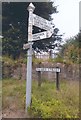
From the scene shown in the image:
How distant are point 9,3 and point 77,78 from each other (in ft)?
23.1

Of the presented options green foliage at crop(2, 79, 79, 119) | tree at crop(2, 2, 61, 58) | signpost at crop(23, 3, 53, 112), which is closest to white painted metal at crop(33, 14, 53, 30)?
signpost at crop(23, 3, 53, 112)

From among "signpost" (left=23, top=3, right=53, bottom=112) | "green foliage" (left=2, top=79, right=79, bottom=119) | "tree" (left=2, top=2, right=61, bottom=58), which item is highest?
"tree" (left=2, top=2, right=61, bottom=58)

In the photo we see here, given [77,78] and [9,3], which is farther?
[9,3]

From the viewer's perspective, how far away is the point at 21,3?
16531 mm

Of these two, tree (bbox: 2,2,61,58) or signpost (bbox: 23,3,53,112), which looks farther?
tree (bbox: 2,2,61,58)

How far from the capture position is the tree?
53.1ft

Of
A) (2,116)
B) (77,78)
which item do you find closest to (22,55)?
(77,78)

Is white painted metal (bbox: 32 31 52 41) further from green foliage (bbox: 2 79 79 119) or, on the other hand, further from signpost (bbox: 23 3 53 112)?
green foliage (bbox: 2 79 79 119)

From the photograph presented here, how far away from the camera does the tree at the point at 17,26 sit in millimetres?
16188

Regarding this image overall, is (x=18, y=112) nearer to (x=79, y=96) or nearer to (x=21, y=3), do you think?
(x=79, y=96)

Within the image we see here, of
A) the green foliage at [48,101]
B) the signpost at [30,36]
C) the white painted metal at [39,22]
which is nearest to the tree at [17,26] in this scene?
the green foliage at [48,101]

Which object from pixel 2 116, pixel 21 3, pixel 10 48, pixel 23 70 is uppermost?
pixel 21 3

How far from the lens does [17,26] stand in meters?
16.9

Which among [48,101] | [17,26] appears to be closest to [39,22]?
[48,101]
